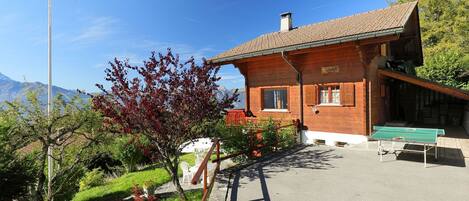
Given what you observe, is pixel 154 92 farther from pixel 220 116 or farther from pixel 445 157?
pixel 445 157

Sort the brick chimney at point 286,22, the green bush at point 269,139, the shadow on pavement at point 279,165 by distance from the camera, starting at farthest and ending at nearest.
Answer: the brick chimney at point 286,22, the green bush at point 269,139, the shadow on pavement at point 279,165

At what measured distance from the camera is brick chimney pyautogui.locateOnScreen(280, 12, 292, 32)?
16.4m

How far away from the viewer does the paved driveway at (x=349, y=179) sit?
5.32m

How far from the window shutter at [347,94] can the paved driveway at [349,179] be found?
2341mm

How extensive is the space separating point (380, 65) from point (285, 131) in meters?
5.15

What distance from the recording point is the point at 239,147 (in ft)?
30.2

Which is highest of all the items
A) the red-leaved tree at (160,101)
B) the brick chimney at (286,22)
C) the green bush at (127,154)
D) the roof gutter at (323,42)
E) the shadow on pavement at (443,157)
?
the brick chimney at (286,22)

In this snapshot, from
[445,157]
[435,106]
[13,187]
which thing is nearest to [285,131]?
[445,157]

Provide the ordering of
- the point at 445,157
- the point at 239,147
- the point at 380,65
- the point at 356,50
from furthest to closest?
the point at 380,65 < the point at 356,50 < the point at 239,147 < the point at 445,157

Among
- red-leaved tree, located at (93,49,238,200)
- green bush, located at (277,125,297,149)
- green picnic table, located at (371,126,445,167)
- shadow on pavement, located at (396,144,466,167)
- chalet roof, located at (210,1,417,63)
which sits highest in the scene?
chalet roof, located at (210,1,417,63)

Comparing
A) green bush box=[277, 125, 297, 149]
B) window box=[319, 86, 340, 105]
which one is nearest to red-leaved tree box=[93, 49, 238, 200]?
green bush box=[277, 125, 297, 149]

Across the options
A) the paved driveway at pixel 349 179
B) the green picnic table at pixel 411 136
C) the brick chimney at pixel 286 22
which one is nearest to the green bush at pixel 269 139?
the paved driveway at pixel 349 179

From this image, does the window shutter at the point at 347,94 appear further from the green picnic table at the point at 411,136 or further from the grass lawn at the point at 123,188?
the grass lawn at the point at 123,188

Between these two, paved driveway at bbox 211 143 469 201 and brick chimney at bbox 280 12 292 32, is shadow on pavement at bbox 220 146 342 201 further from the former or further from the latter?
brick chimney at bbox 280 12 292 32
